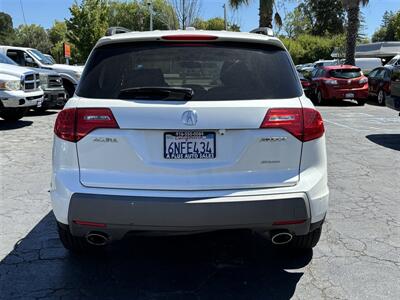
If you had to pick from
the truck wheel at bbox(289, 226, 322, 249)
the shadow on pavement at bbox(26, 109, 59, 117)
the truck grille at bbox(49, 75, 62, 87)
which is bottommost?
the shadow on pavement at bbox(26, 109, 59, 117)

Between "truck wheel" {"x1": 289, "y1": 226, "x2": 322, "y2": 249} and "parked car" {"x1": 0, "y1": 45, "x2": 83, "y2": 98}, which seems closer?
"truck wheel" {"x1": 289, "y1": 226, "x2": 322, "y2": 249}

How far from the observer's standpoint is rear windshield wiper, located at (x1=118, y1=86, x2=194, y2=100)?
3.28m

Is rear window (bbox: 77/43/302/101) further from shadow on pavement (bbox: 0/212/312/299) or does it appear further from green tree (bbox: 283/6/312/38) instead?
green tree (bbox: 283/6/312/38)

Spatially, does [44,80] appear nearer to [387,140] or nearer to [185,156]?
[387,140]

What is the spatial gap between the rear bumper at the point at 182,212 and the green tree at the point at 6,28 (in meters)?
96.0

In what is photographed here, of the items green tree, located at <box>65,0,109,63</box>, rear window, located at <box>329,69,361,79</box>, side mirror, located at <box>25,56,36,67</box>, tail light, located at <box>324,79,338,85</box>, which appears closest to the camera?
side mirror, located at <box>25,56,36,67</box>

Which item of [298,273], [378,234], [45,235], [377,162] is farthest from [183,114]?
[377,162]

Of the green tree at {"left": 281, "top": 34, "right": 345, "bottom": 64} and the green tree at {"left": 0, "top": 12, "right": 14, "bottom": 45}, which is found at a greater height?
the green tree at {"left": 0, "top": 12, "right": 14, "bottom": 45}

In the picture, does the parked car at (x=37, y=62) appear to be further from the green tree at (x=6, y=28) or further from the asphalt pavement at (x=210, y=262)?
the green tree at (x=6, y=28)

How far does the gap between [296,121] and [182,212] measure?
993 mm

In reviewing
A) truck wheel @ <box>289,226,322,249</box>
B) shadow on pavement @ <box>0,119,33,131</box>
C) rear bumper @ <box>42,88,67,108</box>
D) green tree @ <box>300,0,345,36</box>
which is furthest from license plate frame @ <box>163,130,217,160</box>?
green tree @ <box>300,0,345,36</box>

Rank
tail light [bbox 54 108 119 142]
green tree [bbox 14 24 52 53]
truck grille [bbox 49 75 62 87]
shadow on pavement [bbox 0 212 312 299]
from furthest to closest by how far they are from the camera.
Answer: green tree [bbox 14 24 52 53], truck grille [bbox 49 75 62 87], shadow on pavement [bbox 0 212 312 299], tail light [bbox 54 108 119 142]

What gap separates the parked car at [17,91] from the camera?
37.3 feet

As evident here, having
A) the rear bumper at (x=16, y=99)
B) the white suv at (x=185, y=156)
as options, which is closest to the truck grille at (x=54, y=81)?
the rear bumper at (x=16, y=99)
